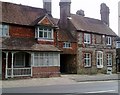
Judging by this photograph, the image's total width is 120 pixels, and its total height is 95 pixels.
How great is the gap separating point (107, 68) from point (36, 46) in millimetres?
16069

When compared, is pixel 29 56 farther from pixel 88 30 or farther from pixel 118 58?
pixel 118 58

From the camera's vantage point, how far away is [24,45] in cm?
3038

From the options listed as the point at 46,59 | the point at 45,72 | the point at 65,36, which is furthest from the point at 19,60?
the point at 65,36

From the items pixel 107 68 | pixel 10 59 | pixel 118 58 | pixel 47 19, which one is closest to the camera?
pixel 10 59

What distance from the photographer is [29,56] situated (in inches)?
1240

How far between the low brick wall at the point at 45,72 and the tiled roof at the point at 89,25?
28.9ft

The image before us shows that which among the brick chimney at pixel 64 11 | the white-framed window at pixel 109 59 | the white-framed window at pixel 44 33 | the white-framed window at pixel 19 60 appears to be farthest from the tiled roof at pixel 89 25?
the white-framed window at pixel 19 60

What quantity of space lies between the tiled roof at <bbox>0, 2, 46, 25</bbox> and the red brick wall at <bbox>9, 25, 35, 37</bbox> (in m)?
0.58

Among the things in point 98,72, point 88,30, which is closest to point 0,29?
point 88,30

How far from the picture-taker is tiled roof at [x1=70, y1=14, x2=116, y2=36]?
133ft

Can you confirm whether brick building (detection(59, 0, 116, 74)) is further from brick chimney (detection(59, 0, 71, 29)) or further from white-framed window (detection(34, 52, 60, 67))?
white-framed window (detection(34, 52, 60, 67))

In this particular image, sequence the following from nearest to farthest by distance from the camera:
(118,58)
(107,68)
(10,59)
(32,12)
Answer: (10,59) → (32,12) → (107,68) → (118,58)

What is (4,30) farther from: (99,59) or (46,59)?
(99,59)

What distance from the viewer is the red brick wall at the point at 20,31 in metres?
31.1
